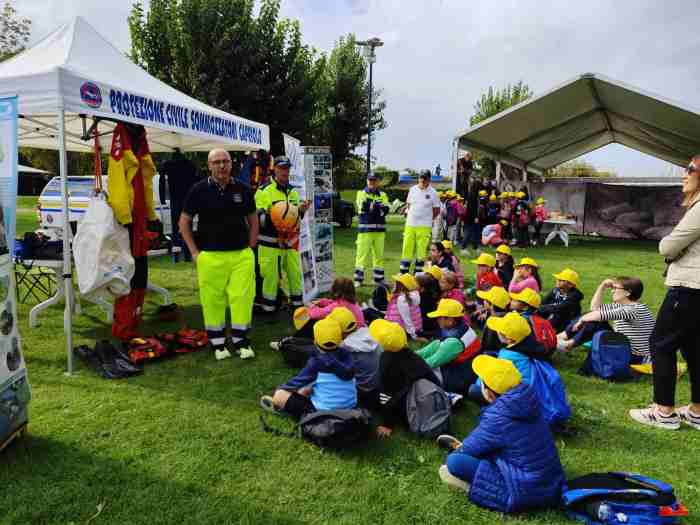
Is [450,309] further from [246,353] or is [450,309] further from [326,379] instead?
[246,353]

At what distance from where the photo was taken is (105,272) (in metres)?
4.75

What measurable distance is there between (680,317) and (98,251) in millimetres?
5042

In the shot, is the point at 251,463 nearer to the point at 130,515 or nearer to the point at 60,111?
the point at 130,515

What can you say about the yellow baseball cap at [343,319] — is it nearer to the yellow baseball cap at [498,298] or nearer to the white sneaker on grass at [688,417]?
the yellow baseball cap at [498,298]

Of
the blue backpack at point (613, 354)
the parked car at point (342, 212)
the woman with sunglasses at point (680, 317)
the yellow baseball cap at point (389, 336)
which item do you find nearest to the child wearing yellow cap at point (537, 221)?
the parked car at point (342, 212)

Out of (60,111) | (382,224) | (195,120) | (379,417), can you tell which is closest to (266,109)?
(382,224)

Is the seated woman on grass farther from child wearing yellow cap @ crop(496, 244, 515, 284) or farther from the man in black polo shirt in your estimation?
the man in black polo shirt

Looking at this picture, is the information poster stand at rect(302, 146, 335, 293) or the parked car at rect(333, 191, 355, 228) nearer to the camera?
the information poster stand at rect(302, 146, 335, 293)

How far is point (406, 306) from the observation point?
225 inches

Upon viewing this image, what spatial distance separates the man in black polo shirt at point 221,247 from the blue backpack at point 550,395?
9.39ft

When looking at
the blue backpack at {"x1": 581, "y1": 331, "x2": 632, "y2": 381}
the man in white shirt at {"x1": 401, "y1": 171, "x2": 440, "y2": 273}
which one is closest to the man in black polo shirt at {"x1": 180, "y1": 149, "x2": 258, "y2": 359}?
the blue backpack at {"x1": 581, "y1": 331, "x2": 632, "y2": 381}

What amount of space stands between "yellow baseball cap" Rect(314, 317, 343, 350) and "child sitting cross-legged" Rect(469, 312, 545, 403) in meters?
1.17

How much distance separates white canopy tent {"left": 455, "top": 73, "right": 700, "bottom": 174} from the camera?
13.6 metres

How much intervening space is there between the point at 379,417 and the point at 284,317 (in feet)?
10.4
